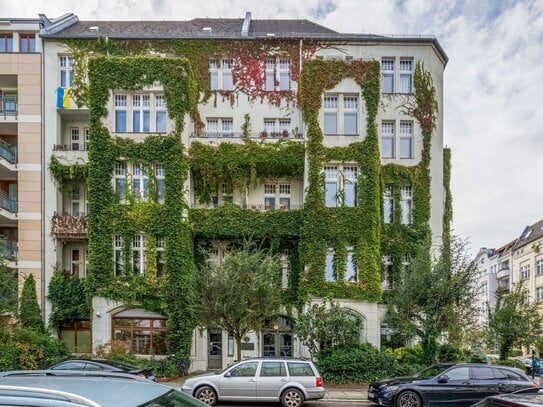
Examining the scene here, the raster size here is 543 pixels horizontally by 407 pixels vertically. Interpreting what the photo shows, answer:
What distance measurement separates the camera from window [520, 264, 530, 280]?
4844cm

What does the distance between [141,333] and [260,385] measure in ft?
36.6

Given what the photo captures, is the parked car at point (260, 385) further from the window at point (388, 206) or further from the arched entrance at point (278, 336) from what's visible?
the window at point (388, 206)

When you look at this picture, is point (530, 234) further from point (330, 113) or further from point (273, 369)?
point (273, 369)

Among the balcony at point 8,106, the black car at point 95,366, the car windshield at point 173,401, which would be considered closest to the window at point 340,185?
the black car at point 95,366

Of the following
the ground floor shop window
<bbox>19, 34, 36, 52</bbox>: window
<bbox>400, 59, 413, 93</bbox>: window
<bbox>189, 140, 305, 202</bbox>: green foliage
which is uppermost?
<bbox>19, 34, 36, 52</bbox>: window

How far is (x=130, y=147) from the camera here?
22.7m

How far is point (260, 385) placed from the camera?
43.8ft

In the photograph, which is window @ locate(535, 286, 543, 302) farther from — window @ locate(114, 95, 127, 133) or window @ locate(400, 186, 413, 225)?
window @ locate(114, 95, 127, 133)

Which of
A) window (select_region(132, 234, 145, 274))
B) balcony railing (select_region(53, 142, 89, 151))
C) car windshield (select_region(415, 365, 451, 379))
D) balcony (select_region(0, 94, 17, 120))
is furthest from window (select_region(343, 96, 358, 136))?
balcony (select_region(0, 94, 17, 120))

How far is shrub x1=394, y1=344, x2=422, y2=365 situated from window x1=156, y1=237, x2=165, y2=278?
1256cm

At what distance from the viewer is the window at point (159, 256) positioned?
2242 centimetres

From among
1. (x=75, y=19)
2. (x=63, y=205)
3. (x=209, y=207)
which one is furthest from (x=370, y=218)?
(x=75, y=19)

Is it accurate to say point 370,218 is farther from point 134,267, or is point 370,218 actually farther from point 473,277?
point 134,267

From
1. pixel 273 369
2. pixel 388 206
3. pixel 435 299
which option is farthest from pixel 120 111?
pixel 435 299
